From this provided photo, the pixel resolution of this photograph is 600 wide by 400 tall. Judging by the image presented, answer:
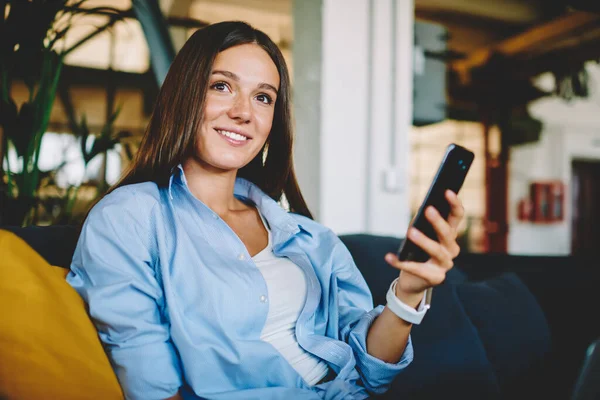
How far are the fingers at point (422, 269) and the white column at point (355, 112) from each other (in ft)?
4.61

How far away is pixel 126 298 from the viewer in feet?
2.69

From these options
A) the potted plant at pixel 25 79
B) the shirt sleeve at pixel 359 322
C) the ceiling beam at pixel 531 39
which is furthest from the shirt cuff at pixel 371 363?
the ceiling beam at pixel 531 39

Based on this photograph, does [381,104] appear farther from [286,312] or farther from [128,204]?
[128,204]

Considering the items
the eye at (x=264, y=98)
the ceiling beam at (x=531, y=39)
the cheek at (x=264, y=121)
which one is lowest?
the cheek at (x=264, y=121)

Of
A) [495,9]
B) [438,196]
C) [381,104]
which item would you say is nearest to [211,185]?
[438,196]

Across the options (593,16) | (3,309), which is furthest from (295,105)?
(593,16)

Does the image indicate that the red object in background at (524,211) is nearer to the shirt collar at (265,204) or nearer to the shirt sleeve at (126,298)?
the shirt collar at (265,204)

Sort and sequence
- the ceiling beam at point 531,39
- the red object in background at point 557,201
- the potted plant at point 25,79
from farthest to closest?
1. the red object in background at point 557,201
2. the ceiling beam at point 531,39
3. the potted plant at point 25,79

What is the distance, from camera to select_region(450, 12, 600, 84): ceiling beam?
471 cm

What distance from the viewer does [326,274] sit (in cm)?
115

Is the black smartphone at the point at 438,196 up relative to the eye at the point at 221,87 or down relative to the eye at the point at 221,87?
down

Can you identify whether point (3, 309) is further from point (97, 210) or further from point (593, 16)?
point (593, 16)

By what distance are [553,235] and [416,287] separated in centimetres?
765

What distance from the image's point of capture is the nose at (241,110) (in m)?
1.09
